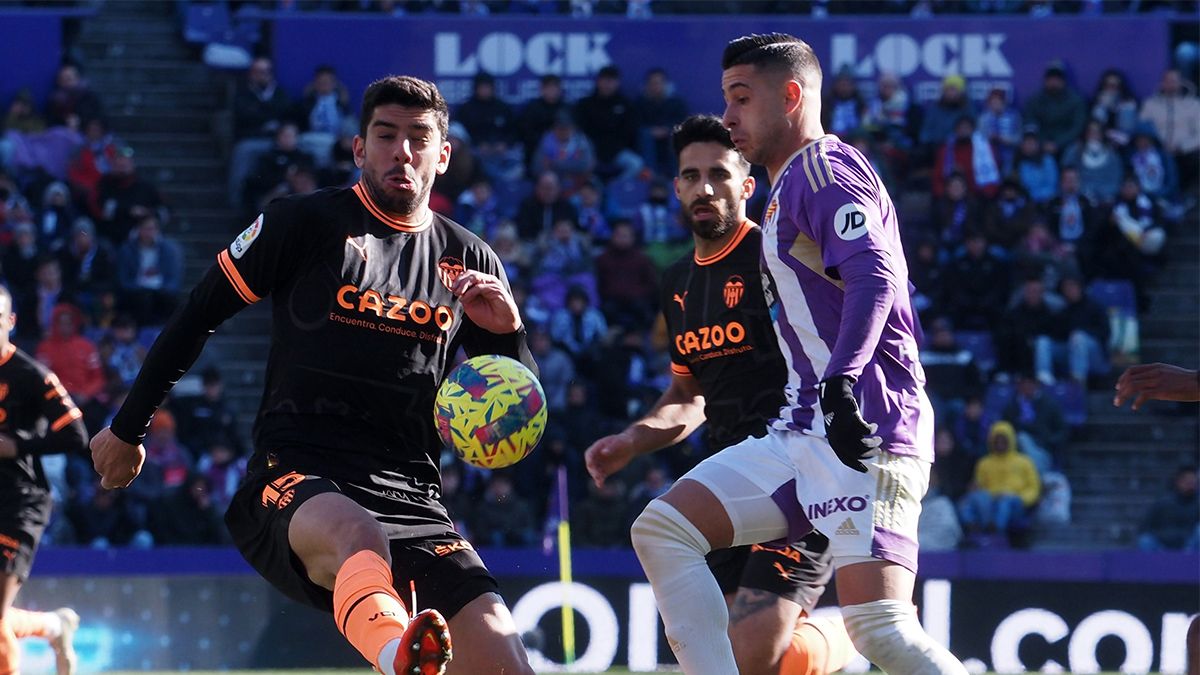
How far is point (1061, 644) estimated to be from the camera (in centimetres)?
1202

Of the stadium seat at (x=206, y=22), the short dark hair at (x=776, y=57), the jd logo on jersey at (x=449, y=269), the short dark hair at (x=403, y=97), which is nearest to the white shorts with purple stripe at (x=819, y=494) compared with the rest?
the jd logo on jersey at (x=449, y=269)

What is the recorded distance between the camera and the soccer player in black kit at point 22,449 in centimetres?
823

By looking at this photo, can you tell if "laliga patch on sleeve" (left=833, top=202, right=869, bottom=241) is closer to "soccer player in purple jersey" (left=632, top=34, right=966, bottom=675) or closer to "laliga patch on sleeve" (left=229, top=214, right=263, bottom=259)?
"soccer player in purple jersey" (left=632, top=34, right=966, bottom=675)

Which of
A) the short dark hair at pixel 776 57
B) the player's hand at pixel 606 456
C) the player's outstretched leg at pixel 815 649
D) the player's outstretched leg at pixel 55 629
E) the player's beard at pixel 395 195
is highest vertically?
the short dark hair at pixel 776 57

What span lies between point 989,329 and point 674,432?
34.1 ft

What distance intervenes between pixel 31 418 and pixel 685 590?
4.28 meters

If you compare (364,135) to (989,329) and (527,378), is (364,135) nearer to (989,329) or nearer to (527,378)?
(527,378)

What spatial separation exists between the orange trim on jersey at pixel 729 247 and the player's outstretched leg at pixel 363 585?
222 centimetres

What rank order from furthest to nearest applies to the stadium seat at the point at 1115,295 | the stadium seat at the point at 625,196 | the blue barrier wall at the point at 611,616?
the stadium seat at the point at 625,196 < the stadium seat at the point at 1115,295 < the blue barrier wall at the point at 611,616

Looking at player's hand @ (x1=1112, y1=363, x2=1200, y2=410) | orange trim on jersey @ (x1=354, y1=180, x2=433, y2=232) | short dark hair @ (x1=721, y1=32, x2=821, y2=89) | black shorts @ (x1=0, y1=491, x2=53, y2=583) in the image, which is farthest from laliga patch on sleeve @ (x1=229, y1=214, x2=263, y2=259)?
black shorts @ (x1=0, y1=491, x2=53, y2=583)

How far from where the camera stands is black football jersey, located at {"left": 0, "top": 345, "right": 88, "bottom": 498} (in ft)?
27.6

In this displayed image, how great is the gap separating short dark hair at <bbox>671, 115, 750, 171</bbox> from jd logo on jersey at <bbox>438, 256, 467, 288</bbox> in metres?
1.40

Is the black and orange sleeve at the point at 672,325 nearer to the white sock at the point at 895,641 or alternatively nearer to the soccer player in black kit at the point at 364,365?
the soccer player in black kit at the point at 364,365

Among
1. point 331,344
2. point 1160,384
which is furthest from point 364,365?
point 1160,384
